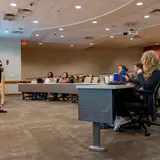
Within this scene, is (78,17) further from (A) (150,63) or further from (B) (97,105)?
(B) (97,105)

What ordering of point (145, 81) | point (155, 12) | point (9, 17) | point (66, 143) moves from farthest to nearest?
point (9, 17)
point (155, 12)
point (145, 81)
point (66, 143)

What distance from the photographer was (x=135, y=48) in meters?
17.4

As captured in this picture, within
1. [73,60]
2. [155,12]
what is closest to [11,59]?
[73,60]

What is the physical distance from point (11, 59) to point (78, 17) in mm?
5395

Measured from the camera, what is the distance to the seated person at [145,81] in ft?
10.3

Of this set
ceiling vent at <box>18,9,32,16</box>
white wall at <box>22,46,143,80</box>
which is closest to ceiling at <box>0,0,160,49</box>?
ceiling vent at <box>18,9,32,16</box>

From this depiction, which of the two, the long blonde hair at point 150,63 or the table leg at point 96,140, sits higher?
the long blonde hair at point 150,63

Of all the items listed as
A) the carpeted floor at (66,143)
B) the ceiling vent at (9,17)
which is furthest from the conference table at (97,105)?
the ceiling vent at (9,17)

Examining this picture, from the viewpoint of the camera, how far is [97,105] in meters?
2.59

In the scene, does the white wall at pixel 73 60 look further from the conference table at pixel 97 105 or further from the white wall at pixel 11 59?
the conference table at pixel 97 105

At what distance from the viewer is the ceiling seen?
20.9 ft

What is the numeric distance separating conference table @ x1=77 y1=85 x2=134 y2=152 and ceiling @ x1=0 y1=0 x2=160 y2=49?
13.8 feet

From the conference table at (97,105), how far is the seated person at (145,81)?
0.53 m

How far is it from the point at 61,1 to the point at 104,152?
4789mm
